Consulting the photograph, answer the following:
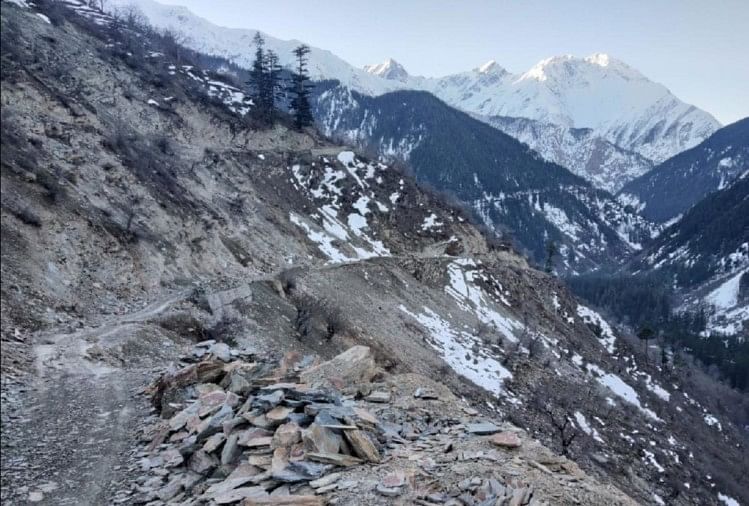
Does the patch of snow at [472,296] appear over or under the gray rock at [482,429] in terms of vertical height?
under

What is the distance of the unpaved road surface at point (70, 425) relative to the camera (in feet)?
28.7

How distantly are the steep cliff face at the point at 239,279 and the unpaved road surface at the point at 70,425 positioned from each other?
7 cm

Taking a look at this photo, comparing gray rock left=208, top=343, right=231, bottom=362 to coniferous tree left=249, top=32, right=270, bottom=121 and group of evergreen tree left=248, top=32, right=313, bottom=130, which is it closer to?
group of evergreen tree left=248, top=32, right=313, bottom=130

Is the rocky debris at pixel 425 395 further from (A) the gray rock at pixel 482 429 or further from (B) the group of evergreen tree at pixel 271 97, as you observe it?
(B) the group of evergreen tree at pixel 271 97

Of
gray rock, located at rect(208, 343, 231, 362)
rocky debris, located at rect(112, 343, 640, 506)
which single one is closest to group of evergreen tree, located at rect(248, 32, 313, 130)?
gray rock, located at rect(208, 343, 231, 362)

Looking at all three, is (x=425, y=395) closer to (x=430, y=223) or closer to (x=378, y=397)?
(x=378, y=397)

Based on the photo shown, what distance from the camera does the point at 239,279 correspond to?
31.4 m

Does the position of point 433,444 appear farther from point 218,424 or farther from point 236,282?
point 236,282

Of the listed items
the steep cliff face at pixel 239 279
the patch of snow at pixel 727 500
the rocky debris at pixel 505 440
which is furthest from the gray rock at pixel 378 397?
the patch of snow at pixel 727 500

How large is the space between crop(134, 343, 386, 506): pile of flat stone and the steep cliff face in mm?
637

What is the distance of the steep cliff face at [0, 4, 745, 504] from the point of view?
13.4m

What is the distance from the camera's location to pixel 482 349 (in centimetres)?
4300

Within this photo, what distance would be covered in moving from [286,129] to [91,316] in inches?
2209

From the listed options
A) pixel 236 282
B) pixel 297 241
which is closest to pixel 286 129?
pixel 297 241
